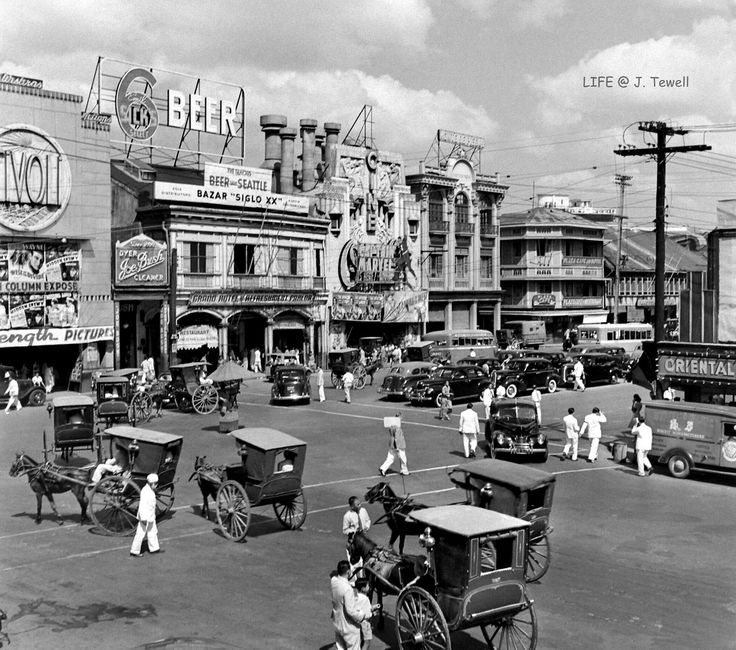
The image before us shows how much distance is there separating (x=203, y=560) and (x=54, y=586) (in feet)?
8.91

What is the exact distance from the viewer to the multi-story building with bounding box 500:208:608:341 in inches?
3135

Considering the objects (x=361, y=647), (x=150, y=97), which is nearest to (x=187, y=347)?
(x=150, y=97)

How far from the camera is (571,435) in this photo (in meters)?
27.8

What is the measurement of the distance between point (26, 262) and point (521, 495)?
33.3 metres

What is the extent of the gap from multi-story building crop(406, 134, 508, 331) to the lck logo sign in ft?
78.5

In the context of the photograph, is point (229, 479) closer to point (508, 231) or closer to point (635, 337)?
point (635, 337)

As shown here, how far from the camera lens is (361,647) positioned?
12.0 meters

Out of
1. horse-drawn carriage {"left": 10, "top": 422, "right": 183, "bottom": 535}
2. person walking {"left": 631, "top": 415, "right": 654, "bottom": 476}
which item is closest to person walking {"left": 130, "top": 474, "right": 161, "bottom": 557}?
horse-drawn carriage {"left": 10, "top": 422, "right": 183, "bottom": 535}

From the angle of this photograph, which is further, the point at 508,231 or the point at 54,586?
the point at 508,231

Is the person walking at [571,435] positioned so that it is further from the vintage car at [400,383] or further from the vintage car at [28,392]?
the vintage car at [28,392]

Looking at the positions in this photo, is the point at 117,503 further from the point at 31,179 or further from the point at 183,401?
the point at 31,179

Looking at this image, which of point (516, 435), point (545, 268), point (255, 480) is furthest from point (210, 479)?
point (545, 268)

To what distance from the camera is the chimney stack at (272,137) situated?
215ft

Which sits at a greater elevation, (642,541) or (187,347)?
(187,347)
